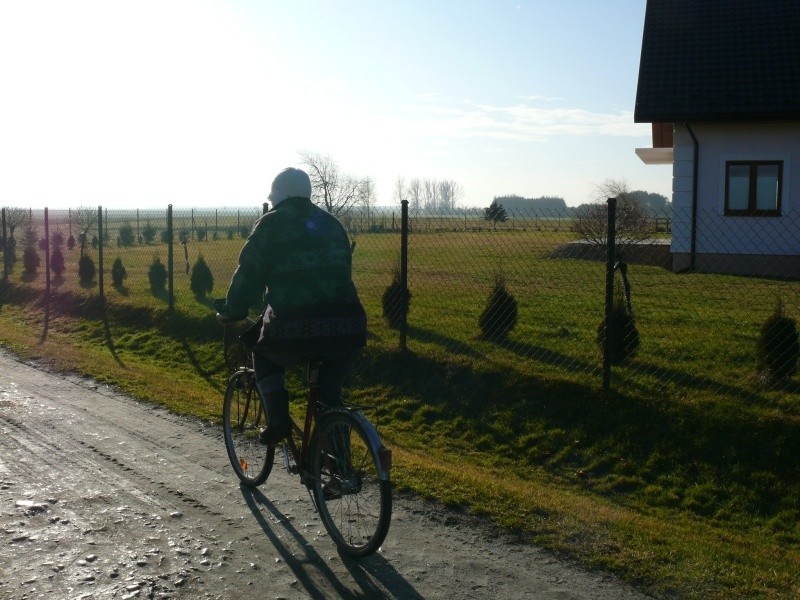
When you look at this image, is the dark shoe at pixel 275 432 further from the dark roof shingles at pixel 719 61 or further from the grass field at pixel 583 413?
the dark roof shingles at pixel 719 61

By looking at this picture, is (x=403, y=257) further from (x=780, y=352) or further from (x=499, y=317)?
(x=780, y=352)

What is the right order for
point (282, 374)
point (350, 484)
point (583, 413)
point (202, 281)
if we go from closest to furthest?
1. point (350, 484)
2. point (282, 374)
3. point (583, 413)
4. point (202, 281)

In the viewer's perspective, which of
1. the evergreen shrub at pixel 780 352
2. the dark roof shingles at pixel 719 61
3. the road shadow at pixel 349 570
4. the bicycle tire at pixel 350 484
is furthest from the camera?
the dark roof shingles at pixel 719 61

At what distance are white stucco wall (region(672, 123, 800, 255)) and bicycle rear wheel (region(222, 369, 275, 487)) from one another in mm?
15592

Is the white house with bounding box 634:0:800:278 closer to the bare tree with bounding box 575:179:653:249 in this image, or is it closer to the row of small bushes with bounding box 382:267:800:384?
the bare tree with bounding box 575:179:653:249

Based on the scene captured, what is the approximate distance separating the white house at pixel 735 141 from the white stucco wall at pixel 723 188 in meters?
0.02

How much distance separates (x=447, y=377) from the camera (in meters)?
9.85

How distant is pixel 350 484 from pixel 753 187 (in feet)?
57.7

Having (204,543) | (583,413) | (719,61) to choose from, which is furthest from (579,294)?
(204,543)

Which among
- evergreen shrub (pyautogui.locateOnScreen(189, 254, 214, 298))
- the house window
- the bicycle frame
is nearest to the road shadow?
the bicycle frame

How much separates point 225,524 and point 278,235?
1690 millimetres

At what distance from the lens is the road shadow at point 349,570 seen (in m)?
4.24

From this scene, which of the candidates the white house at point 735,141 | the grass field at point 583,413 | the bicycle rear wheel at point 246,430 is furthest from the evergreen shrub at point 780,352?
the white house at point 735,141

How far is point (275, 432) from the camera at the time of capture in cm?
529
